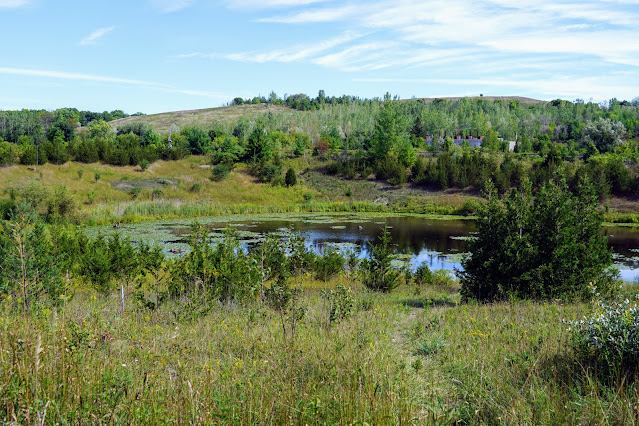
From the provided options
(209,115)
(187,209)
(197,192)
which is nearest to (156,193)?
(197,192)

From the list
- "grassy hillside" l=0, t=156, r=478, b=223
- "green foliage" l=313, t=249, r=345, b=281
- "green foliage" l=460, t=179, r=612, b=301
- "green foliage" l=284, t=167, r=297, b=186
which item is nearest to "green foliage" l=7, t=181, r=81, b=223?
"grassy hillside" l=0, t=156, r=478, b=223

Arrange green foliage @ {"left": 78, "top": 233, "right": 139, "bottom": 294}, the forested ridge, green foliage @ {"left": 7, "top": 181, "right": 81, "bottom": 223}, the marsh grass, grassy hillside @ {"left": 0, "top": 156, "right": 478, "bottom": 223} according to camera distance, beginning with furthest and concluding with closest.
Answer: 1. the forested ridge
2. grassy hillside @ {"left": 0, "top": 156, "right": 478, "bottom": 223}
3. green foliage @ {"left": 7, "top": 181, "right": 81, "bottom": 223}
4. green foliage @ {"left": 78, "top": 233, "right": 139, "bottom": 294}
5. the marsh grass

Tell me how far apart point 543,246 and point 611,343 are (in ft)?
19.8

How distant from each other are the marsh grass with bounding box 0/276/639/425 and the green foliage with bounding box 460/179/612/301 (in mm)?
3323

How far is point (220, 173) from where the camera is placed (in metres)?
44.5

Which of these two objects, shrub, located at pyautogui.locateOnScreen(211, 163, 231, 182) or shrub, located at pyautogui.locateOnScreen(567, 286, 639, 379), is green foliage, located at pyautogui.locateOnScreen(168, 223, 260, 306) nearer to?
shrub, located at pyautogui.locateOnScreen(567, 286, 639, 379)

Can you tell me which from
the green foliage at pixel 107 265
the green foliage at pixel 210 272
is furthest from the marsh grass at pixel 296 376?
the green foliage at pixel 107 265

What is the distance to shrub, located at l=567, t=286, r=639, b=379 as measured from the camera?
12.1ft

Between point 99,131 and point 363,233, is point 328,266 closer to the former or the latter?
point 363,233

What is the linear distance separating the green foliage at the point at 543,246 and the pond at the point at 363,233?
8151 mm

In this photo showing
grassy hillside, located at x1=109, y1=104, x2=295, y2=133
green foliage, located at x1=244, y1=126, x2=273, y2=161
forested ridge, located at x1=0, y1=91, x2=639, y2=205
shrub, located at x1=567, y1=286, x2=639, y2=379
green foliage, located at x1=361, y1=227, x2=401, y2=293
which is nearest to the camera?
shrub, located at x1=567, y1=286, x2=639, y2=379

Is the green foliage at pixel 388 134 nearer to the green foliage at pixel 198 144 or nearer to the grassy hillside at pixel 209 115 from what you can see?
the green foliage at pixel 198 144

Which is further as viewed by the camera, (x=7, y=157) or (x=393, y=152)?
(x=393, y=152)

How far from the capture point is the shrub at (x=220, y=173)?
4441 centimetres
